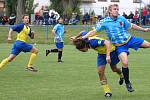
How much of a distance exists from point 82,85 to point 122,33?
2485 millimetres

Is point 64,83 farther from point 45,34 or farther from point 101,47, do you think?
point 45,34

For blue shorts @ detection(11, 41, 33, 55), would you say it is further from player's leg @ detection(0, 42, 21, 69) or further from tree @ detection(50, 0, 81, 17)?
tree @ detection(50, 0, 81, 17)

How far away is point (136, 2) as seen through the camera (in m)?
80.6

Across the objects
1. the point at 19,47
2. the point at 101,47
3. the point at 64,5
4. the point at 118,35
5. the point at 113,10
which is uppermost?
the point at 113,10

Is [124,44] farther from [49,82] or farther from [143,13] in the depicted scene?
[143,13]

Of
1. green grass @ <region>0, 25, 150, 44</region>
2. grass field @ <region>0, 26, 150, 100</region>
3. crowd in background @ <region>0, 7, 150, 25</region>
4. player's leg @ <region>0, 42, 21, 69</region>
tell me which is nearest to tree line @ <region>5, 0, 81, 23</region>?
crowd in background @ <region>0, 7, 150, 25</region>

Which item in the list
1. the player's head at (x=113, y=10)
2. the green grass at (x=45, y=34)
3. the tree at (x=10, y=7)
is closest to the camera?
the player's head at (x=113, y=10)

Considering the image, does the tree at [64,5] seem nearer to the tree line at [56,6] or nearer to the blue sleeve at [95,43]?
the tree line at [56,6]

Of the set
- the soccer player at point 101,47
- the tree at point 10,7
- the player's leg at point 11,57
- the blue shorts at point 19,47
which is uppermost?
the soccer player at point 101,47

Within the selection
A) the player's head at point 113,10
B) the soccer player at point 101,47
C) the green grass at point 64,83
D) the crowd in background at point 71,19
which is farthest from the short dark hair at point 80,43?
the crowd in background at point 71,19

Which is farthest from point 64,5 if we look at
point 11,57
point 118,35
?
point 118,35

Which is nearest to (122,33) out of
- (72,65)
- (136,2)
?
(72,65)

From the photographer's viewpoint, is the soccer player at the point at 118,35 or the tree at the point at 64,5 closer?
the soccer player at the point at 118,35

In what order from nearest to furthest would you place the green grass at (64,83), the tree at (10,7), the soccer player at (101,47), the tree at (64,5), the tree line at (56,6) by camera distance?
1. the soccer player at (101,47)
2. the green grass at (64,83)
3. the tree line at (56,6)
4. the tree at (64,5)
5. the tree at (10,7)
